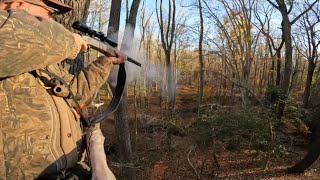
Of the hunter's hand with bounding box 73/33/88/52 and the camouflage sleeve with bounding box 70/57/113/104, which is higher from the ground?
the hunter's hand with bounding box 73/33/88/52

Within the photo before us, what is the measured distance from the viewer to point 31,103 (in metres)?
1.78

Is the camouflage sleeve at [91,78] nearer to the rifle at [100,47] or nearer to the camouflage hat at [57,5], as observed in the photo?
the rifle at [100,47]

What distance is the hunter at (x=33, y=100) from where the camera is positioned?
1616 millimetres

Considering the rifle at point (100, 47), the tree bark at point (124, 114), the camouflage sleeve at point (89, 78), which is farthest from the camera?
the tree bark at point (124, 114)

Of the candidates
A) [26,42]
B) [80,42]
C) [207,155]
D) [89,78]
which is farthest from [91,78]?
[207,155]

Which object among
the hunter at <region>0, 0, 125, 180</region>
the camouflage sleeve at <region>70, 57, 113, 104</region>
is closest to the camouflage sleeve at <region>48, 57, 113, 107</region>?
the camouflage sleeve at <region>70, 57, 113, 104</region>

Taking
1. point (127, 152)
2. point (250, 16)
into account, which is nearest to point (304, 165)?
point (127, 152)

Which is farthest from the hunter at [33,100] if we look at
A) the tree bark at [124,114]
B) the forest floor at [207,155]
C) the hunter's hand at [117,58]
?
the forest floor at [207,155]

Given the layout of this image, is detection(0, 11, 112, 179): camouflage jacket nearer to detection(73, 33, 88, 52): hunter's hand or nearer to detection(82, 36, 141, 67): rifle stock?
detection(73, 33, 88, 52): hunter's hand

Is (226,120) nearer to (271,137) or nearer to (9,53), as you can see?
(271,137)

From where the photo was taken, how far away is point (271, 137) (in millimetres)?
14141

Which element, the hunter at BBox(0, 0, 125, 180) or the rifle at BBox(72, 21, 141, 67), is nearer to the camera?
the hunter at BBox(0, 0, 125, 180)

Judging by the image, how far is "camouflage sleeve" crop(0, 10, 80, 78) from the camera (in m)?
1.57

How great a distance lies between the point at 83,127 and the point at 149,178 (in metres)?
13.2
